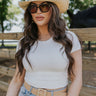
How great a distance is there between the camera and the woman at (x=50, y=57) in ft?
3.35

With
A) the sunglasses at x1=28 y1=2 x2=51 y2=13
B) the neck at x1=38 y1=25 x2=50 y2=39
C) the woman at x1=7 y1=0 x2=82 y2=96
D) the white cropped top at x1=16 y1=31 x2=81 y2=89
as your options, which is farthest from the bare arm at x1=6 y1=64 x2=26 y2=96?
the sunglasses at x1=28 y1=2 x2=51 y2=13

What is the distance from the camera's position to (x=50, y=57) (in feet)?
3.37

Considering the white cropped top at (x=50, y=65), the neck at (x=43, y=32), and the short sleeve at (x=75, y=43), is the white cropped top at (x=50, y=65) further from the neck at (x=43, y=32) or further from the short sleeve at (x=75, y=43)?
the neck at (x=43, y=32)

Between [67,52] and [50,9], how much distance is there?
45 centimetres

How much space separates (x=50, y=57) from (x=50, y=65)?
0.07m

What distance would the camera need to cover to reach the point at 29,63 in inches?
42.4

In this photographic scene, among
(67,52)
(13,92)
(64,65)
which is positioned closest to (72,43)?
(67,52)

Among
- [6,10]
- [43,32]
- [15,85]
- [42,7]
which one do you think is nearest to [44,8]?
[42,7]

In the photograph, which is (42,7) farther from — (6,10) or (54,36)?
(6,10)

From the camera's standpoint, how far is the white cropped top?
3.34 ft

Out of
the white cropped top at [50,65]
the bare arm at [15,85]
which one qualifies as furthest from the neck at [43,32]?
the bare arm at [15,85]

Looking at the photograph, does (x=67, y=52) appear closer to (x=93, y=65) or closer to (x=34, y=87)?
(x=34, y=87)

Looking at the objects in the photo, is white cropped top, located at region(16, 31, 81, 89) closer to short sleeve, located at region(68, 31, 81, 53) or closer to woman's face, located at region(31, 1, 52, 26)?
short sleeve, located at region(68, 31, 81, 53)

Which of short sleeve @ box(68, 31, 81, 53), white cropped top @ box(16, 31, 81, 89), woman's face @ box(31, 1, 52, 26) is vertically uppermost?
woman's face @ box(31, 1, 52, 26)
